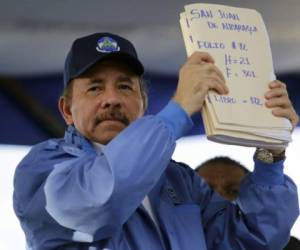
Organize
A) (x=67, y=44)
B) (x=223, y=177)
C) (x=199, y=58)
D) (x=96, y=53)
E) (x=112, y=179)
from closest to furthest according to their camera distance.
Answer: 1. (x=112, y=179)
2. (x=199, y=58)
3. (x=96, y=53)
4. (x=67, y=44)
5. (x=223, y=177)

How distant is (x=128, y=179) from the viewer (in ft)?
5.18

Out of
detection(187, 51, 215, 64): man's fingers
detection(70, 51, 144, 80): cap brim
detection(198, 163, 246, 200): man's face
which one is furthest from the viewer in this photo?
detection(198, 163, 246, 200): man's face

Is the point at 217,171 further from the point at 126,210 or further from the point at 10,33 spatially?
the point at 126,210

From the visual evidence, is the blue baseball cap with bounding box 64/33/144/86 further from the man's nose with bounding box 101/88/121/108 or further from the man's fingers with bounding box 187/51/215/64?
the man's fingers with bounding box 187/51/215/64

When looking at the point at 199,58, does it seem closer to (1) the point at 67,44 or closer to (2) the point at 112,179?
→ (2) the point at 112,179

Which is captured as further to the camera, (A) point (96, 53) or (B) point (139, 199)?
(A) point (96, 53)

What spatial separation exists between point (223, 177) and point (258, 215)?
1.03 m

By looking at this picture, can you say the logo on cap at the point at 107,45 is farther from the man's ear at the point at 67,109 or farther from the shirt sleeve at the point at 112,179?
the shirt sleeve at the point at 112,179

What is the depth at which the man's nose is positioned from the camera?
5.81 ft

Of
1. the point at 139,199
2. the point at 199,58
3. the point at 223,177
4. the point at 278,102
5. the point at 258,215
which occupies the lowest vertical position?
the point at 223,177

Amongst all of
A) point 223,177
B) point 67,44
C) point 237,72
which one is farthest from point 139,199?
point 223,177

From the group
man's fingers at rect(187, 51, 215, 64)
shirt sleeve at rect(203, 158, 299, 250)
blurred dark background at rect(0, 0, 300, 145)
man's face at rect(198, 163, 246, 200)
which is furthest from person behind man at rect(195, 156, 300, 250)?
man's fingers at rect(187, 51, 215, 64)

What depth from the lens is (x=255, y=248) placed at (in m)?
1.84

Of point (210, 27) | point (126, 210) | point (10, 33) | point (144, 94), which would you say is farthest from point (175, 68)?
point (126, 210)
